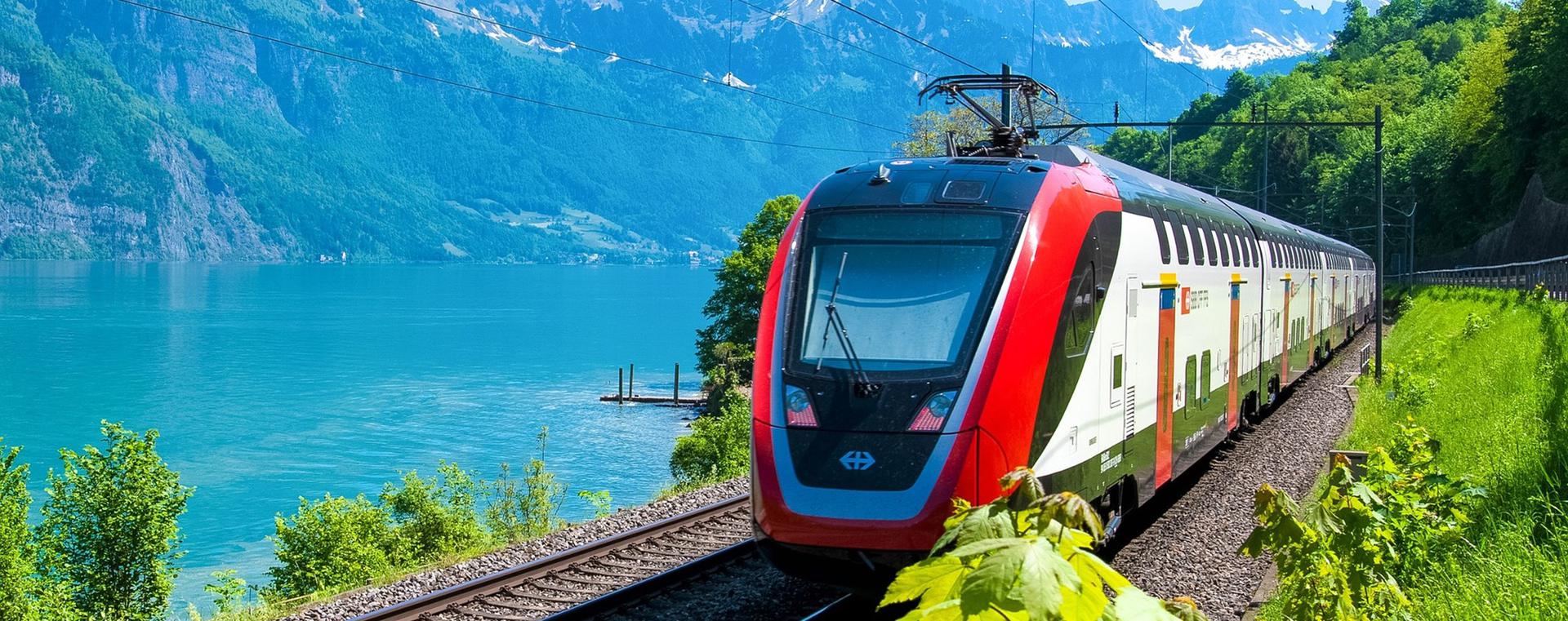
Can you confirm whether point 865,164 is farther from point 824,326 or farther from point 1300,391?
point 1300,391

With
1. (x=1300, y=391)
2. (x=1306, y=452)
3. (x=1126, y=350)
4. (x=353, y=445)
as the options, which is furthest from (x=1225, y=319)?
(x=353, y=445)

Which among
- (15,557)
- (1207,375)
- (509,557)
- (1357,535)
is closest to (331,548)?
(15,557)

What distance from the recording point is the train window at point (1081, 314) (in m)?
9.78

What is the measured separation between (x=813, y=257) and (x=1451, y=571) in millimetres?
4534

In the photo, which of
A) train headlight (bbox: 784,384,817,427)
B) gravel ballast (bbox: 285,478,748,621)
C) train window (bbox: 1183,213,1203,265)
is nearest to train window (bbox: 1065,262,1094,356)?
train headlight (bbox: 784,384,817,427)

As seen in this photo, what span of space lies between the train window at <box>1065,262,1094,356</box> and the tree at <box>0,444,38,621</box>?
745 inches

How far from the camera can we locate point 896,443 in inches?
348

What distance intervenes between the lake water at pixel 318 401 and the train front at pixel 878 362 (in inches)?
1237

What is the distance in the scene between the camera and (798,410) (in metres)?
9.19

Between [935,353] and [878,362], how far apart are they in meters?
0.39

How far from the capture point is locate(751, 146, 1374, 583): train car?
8812mm

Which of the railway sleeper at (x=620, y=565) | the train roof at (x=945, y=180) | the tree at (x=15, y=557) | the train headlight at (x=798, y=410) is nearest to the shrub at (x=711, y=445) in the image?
the tree at (x=15, y=557)

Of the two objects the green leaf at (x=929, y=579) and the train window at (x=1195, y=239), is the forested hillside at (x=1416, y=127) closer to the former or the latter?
the train window at (x=1195, y=239)

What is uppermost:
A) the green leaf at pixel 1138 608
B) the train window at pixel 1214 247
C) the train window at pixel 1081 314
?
the train window at pixel 1214 247
